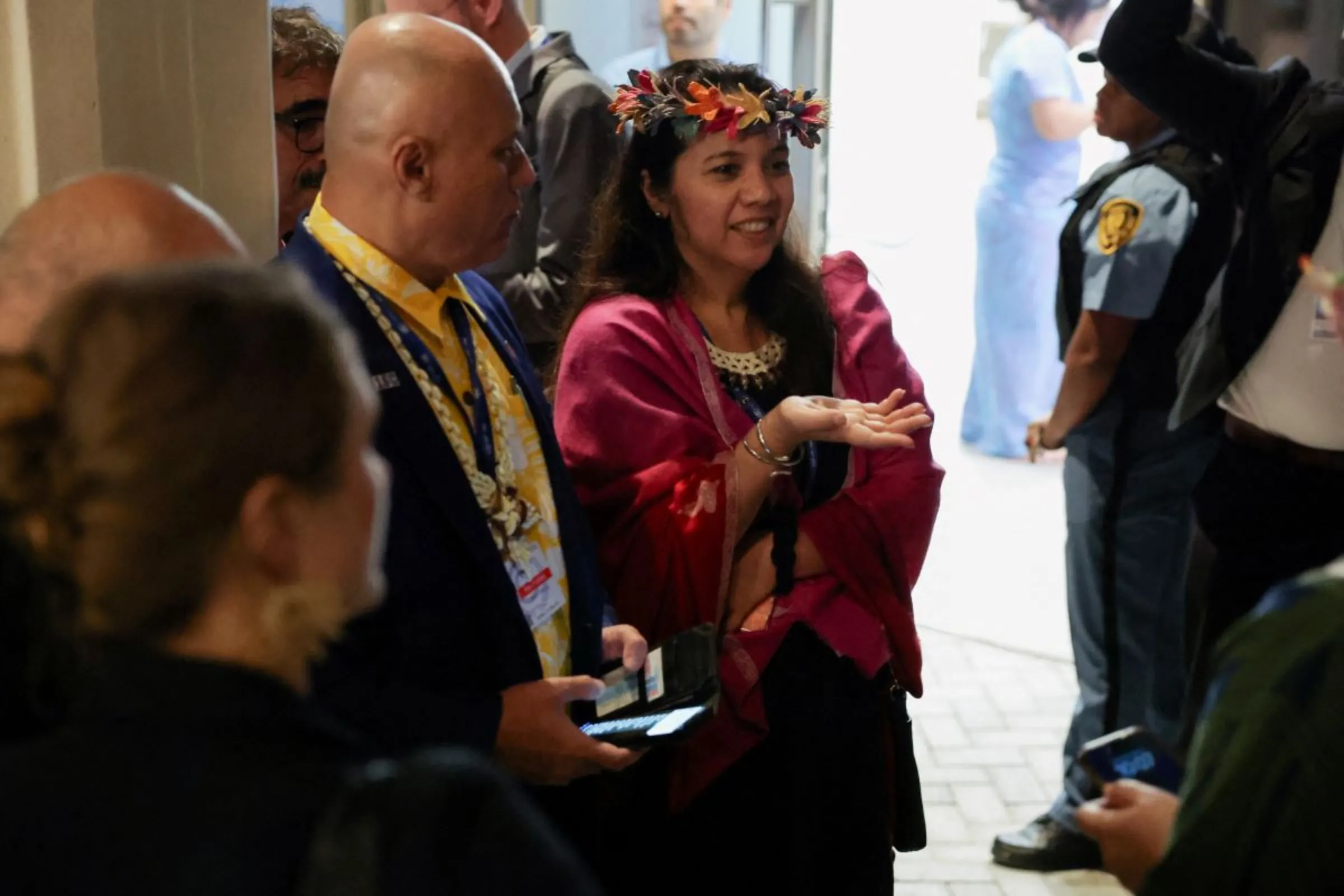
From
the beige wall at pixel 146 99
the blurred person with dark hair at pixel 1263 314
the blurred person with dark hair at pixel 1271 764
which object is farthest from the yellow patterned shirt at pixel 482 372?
the blurred person with dark hair at pixel 1263 314

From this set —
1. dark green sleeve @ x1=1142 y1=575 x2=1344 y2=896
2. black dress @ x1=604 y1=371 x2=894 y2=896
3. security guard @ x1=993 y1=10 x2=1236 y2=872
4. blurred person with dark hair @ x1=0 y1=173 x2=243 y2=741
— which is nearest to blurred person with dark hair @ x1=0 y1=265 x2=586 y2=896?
blurred person with dark hair @ x1=0 y1=173 x2=243 y2=741

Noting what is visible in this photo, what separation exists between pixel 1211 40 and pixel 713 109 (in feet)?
4.59

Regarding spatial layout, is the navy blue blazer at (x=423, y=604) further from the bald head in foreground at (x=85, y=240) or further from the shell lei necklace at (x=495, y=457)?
the bald head in foreground at (x=85, y=240)

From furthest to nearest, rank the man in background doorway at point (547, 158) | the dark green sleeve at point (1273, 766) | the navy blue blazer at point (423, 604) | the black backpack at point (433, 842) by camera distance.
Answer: the man in background doorway at point (547, 158)
the navy blue blazer at point (423, 604)
the dark green sleeve at point (1273, 766)
the black backpack at point (433, 842)

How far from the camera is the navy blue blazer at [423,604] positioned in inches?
65.4

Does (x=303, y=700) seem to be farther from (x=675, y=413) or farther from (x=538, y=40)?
(x=538, y=40)

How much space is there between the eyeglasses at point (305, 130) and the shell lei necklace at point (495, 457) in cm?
78

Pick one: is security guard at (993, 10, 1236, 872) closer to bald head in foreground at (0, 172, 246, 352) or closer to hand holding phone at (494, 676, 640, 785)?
hand holding phone at (494, 676, 640, 785)

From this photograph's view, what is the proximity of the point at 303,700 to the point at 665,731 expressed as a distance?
0.97m

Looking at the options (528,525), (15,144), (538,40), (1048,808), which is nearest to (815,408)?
(528,525)

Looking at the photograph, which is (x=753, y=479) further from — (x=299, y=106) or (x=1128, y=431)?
(x=1128, y=431)

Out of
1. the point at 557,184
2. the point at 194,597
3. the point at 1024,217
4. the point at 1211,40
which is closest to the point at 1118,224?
the point at 1211,40

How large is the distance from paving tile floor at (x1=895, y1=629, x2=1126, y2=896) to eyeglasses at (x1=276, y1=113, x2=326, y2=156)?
6.86 ft

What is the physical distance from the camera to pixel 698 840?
2344mm
